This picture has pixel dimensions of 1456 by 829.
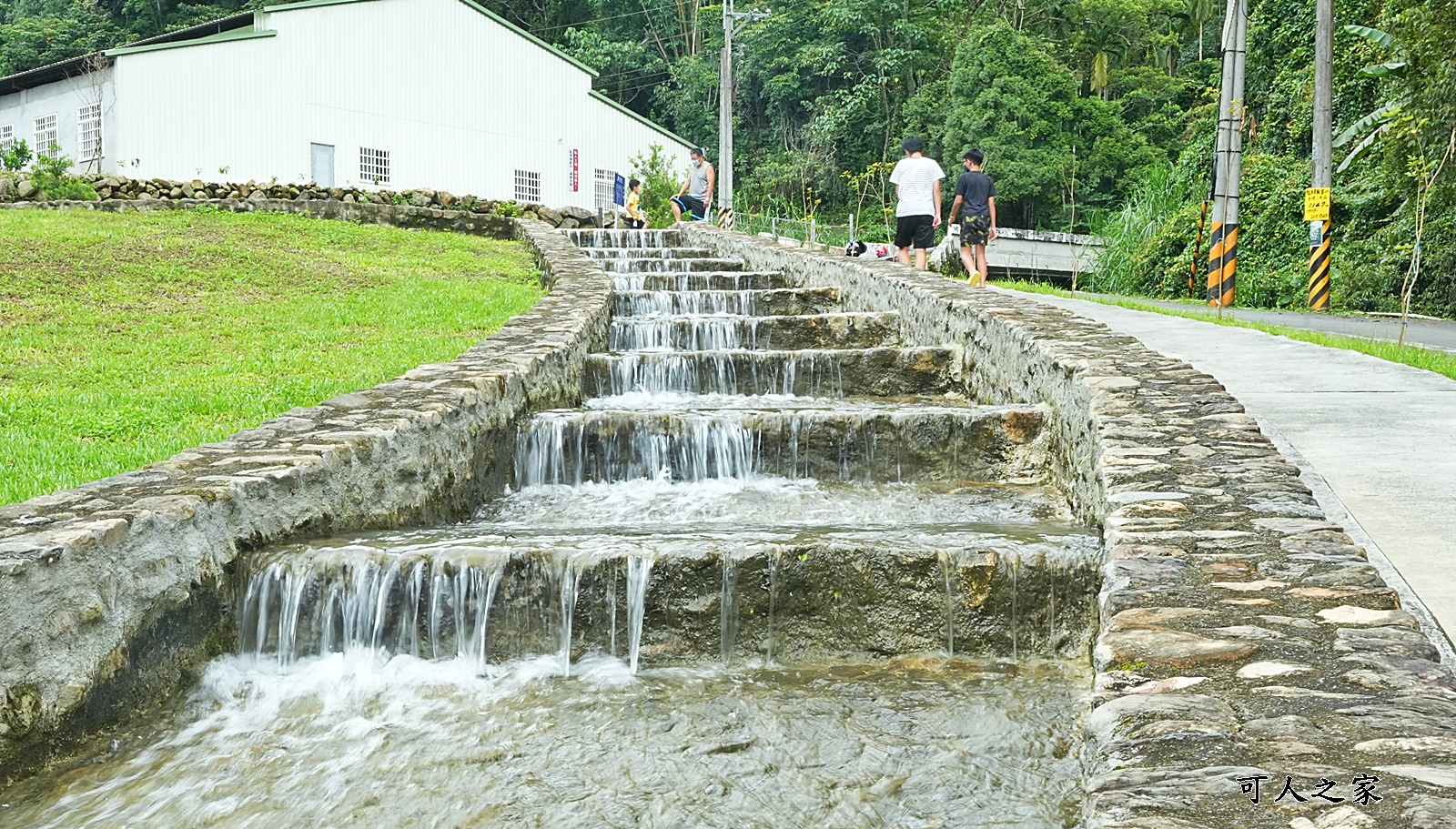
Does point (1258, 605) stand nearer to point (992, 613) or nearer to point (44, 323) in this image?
point (992, 613)

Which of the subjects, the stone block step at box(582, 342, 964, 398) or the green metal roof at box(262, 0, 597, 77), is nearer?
the stone block step at box(582, 342, 964, 398)

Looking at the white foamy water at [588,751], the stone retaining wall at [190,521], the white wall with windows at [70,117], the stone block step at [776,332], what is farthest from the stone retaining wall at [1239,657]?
the white wall with windows at [70,117]

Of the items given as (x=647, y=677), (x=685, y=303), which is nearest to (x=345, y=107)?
(x=685, y=303)

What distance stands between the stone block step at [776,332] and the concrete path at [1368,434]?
2.35 meters

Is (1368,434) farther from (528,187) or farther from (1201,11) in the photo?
(1201,11)

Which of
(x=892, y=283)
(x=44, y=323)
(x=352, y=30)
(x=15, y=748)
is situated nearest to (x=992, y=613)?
(x=15, y=748)

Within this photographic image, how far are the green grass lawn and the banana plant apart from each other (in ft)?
37.4

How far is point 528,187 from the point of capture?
30.0 meters

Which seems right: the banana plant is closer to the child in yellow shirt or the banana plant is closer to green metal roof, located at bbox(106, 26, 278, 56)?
the child in yellow shirt

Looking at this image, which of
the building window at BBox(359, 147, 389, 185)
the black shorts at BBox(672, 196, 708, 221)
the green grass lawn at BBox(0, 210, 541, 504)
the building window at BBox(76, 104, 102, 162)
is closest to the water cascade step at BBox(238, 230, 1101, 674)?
the green grass lawn at BBox(0, 210, 541, 504)

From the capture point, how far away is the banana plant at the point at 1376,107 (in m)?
16.1

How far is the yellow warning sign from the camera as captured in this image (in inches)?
688

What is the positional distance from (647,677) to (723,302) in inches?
335

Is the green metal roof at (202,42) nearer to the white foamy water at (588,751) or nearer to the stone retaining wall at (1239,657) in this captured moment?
the white foamy water at (588,751)
